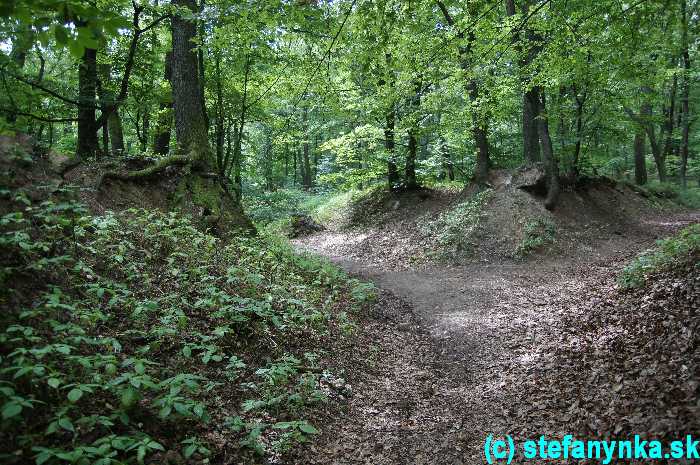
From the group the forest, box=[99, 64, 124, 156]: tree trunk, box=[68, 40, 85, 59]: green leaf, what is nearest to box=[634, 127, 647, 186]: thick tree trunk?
the forest

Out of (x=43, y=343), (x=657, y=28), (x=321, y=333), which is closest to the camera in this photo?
(x=43, y=343)

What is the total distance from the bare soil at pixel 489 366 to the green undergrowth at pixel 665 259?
1.40 feet

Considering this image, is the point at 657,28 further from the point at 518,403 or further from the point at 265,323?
the point at 265,323

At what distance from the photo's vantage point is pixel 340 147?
63.2 ft

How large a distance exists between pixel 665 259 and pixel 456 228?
780 centimetres

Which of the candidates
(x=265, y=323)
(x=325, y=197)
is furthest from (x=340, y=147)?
(x=265, y=323)

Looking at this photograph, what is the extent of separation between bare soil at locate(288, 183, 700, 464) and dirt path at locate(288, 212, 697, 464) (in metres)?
0.02

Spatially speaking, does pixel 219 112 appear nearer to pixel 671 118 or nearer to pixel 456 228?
pixel 456 228

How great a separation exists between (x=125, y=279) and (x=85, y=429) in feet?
9.25

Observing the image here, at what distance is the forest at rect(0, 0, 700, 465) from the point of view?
365 centimetres

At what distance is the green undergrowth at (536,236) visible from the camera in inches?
509

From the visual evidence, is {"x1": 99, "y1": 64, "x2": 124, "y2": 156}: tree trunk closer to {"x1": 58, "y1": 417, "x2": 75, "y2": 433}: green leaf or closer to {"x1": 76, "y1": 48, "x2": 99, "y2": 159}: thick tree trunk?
{"x1": 76, "y1": 48, "x2": 99, "y2": 159}: thick tree trunk

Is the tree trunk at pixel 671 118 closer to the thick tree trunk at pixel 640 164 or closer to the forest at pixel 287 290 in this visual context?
the thick tree trunk at pixel 640 164

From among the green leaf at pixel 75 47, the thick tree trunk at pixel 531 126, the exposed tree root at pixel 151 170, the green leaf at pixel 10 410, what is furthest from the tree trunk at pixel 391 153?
the green leaf at pixel 10 410
